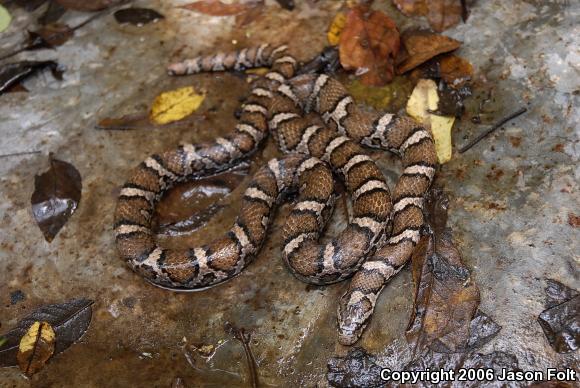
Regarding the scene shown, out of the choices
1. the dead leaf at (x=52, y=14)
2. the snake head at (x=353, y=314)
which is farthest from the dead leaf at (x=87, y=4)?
the snake head at (x=353, y=314)

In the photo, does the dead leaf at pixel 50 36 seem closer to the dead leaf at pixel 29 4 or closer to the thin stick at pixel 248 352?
the dead leaf at pixel 29 4

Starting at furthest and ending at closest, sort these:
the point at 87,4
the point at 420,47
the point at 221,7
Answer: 1. the point at 87,4
2. the point at 221,7
3. the point at 420,47

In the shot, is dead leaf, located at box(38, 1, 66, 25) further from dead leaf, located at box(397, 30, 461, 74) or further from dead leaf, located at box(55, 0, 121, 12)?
dead leaf, located at box(397, 30, 461, 74)

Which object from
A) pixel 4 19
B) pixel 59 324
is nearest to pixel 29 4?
pixel 4 19

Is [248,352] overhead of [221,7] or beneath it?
beneath

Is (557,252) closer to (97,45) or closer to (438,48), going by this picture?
(438,48)

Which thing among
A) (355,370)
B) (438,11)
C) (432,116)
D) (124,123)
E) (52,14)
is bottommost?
(355,370)

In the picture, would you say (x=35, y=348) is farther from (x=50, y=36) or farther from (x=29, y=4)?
(x=29, y=4)
